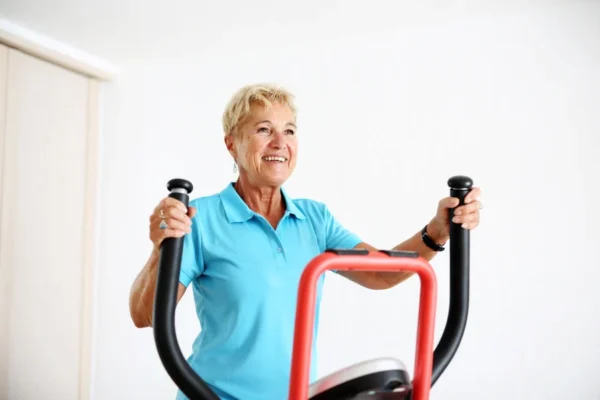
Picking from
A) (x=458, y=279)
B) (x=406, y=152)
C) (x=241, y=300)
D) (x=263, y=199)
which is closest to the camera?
(x=458, y=279)

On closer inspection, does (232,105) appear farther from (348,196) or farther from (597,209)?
(597,209)

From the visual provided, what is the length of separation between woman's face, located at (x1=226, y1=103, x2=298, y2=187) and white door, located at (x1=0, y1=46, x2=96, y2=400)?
2.19 m

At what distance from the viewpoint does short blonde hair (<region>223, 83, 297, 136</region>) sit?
4.66ft

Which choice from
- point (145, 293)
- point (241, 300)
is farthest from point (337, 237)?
point (145, 293)

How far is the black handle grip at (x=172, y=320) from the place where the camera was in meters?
0.92

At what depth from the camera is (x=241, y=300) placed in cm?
125

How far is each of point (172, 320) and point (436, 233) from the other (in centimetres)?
64

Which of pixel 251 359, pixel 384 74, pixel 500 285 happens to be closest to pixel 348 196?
pixel 384 74

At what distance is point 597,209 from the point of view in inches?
104

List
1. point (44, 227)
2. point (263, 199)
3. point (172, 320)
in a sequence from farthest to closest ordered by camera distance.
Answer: point (44, 227) → point (263, 199) → point (172, 320)

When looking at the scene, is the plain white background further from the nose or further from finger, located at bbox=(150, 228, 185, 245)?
finger, located at bbox=(150, 228, 185, 245)

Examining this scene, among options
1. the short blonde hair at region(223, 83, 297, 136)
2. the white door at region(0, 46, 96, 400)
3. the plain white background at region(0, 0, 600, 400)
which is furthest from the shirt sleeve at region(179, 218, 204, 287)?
the white door at region(0, 46, 96, 400)

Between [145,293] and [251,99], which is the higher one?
[251,99]

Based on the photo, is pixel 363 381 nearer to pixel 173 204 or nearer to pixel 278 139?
pixel 173 204
